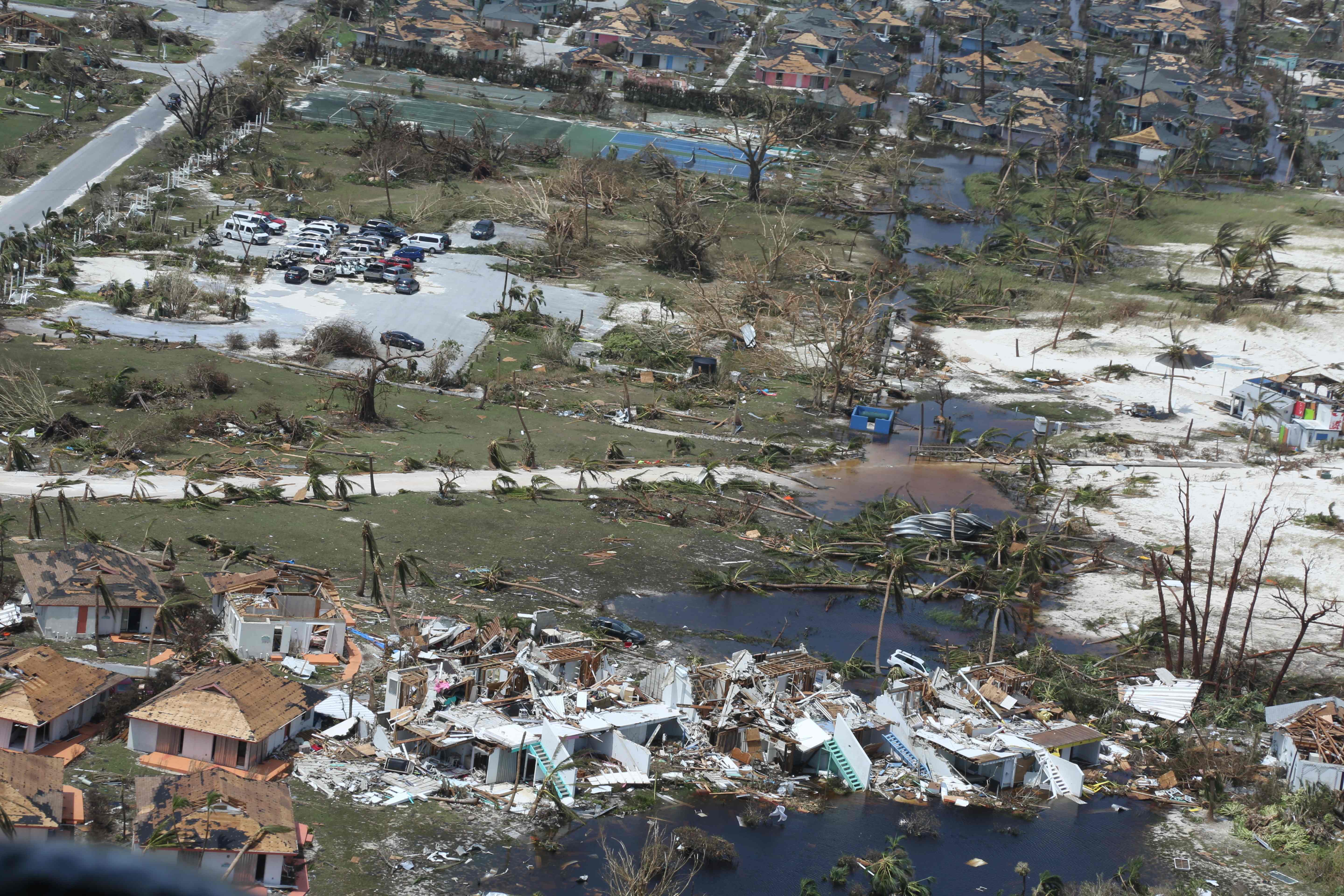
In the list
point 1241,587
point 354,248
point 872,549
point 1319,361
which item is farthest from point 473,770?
point 1319,361

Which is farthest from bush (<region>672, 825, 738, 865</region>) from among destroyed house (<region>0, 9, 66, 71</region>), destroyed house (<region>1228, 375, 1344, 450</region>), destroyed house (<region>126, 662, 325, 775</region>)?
destroyed house (<region>0, 9, 66, 71</region>)

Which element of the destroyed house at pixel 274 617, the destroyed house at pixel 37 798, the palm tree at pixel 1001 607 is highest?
the destroyed house at pixel 37 798

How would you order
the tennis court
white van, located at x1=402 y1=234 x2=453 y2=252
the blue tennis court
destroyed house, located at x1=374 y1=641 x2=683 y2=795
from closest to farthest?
1. destroyed house, located at x1=374 y1=641 x2=683 y2=795
2. white van, located at x1=402 y1=234 x2=453 y2=252
3. the blue tennis court
4. the tennis court

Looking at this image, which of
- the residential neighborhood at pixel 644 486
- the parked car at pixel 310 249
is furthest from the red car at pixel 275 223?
the parked car at pixel 310 249

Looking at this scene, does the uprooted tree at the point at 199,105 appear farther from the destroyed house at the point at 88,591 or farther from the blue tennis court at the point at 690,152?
the destroyed house at the point at 88,591

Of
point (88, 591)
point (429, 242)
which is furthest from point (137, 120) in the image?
point (88, 591)

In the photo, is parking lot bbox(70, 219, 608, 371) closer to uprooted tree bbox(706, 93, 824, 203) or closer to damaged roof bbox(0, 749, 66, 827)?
uprooted tree bbox(706, 93, 824, 203)
